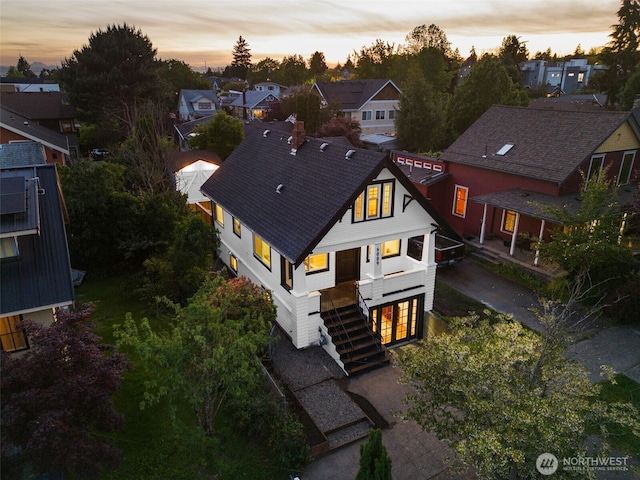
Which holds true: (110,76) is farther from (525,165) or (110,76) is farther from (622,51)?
(622,51)

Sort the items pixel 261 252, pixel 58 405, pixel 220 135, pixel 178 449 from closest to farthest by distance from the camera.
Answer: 1. pixel 58 405
2. pixel 178 449
3. pixel 261 252
4. pixel 220 135

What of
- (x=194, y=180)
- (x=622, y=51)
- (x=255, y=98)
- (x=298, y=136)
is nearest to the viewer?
(x=298, y=136)

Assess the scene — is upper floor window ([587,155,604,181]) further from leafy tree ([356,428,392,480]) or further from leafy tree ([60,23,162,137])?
leafy tree ([60,23,162,137])

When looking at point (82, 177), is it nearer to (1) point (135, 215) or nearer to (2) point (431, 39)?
(1) point (135, 215)

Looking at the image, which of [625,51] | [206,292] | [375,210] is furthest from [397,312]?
[625,51]

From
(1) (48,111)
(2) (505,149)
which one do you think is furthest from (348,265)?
(1) (48,111)

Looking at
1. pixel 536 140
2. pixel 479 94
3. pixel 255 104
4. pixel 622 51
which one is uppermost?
pixel 622 51
